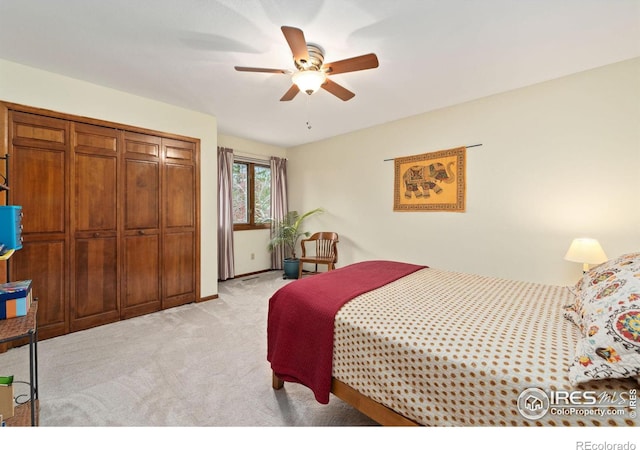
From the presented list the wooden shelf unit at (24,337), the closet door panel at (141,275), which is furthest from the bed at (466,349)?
the closet door panel at (141,275)

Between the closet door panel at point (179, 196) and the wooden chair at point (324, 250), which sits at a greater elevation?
the closet door panel at point (179, 196)

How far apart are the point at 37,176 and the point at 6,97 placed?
2.22 feet

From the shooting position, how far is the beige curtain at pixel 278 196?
5.26 meters

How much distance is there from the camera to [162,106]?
10.3 feet

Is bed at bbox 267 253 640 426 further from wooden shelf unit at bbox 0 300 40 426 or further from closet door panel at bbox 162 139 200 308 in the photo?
closet door panel at bbox 162 139 200 308

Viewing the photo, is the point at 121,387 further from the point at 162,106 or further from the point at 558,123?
the point at 558,123

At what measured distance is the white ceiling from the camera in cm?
170

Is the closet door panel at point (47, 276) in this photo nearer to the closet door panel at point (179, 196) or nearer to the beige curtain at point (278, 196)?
the closet door panel at point (179, 196)

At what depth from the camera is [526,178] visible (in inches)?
111

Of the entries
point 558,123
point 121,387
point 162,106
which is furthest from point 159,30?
point 558,123

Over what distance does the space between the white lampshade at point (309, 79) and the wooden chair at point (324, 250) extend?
9.03 ft

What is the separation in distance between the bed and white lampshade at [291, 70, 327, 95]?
148 centimetres

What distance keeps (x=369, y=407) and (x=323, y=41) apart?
2373mm

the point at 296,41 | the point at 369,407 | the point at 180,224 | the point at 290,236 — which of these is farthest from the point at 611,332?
the point at 290,236
